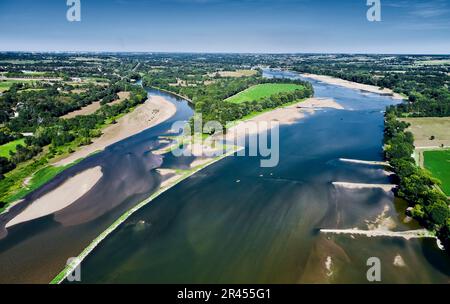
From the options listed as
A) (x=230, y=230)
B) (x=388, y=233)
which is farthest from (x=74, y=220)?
(x=388, y=233)

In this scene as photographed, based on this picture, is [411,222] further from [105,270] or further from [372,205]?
[105,270]

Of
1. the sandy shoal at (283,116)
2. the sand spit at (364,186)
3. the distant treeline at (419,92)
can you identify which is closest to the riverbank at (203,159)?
the sandy shoal at (283,116)

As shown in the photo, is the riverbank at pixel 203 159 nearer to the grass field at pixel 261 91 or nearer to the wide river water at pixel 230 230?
the wide river water at pixel 230 230

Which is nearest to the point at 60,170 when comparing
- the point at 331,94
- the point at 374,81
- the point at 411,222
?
the point at 411,222

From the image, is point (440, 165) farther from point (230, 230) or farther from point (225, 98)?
point (225, 98)

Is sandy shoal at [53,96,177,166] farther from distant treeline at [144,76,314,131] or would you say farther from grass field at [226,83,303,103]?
grass field at [226,83,303,103]

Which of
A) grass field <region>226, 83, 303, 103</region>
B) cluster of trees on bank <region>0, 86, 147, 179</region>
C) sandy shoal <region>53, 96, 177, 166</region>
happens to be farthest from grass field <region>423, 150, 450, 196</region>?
cluster of trees on bank <region>0, 86, 147, 179</region>
